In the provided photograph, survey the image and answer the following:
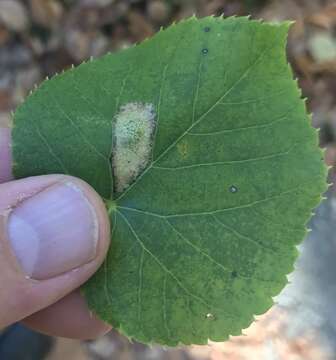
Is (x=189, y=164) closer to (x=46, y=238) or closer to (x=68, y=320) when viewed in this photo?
(x=46, y=238)

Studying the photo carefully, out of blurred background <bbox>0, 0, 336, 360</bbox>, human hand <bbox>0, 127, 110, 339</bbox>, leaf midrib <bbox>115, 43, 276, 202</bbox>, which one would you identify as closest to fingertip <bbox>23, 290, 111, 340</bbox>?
human hand <bbox>0, 127, 110, 339</bbox>

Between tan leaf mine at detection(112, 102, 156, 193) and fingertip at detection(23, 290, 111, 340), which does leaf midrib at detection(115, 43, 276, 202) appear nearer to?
tan leaf mine at detection(112, 102, 156, 193)

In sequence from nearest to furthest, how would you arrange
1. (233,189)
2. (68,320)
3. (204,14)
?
(233,189), (68,320), (204,14)

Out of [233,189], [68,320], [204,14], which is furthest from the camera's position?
[204,14]

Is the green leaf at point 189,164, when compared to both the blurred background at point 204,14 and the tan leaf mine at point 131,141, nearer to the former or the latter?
the tan leaf mine at point 131,141

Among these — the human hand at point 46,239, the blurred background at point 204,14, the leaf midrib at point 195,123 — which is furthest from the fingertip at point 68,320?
the blurred background at point 204,14

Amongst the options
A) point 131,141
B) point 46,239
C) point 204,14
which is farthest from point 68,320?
point 204,14

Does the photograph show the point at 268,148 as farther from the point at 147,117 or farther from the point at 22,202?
the point at 22,202
